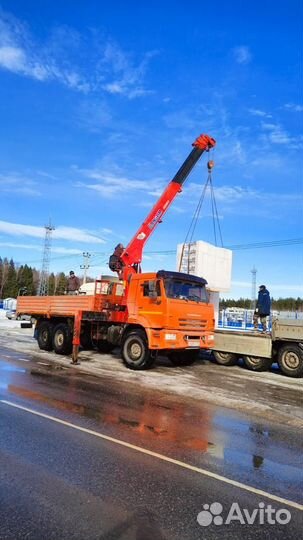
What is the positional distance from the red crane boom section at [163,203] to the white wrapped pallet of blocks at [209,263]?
976cm

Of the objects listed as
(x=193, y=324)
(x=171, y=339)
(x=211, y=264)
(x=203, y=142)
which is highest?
(x=203, y=142)

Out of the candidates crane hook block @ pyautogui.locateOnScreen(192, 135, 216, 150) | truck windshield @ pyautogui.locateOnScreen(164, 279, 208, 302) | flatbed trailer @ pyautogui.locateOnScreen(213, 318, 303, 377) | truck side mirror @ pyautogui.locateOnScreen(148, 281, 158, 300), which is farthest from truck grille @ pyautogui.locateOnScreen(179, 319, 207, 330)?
crane hook block @ pyautogui.locateOnScreen(192, 135, 216, 150)

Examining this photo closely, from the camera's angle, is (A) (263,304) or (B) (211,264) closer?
(A) (263,304)

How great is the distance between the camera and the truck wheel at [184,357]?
13953 mm

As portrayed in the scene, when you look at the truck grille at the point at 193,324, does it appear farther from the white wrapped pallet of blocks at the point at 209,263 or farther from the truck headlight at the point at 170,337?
the white wrapped pallet of blocks at the point at 209,263

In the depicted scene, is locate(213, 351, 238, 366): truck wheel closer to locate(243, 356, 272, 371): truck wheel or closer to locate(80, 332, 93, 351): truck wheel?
locate(243, 356, 272, 371): truck wheel

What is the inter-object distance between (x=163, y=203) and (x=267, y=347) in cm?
722

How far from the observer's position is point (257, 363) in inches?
521

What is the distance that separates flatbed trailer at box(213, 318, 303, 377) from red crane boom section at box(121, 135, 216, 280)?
465 centimetres

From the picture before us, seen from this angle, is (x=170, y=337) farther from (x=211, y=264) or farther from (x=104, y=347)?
(x=211, y=264)

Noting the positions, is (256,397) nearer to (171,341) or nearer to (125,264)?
(171,341)

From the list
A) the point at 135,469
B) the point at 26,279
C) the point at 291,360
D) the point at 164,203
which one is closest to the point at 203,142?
the point at 164,203

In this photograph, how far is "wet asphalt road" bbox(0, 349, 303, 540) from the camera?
3.41 meters

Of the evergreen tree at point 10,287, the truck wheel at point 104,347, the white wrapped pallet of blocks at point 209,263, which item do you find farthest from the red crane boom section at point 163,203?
the evergreen tree at point 10,287
